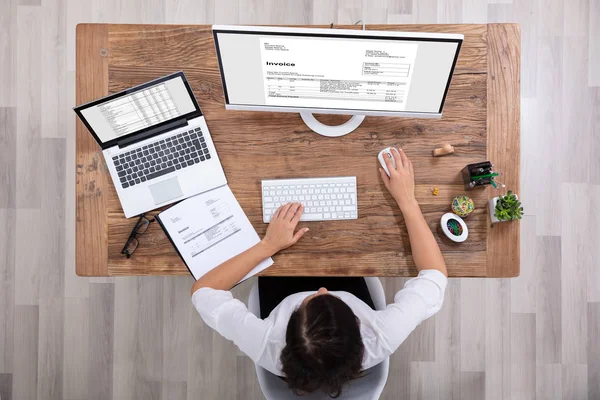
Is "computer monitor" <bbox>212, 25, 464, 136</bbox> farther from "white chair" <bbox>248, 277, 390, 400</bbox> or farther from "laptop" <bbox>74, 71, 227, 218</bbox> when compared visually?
"white chair" <bbox>248, 277, 390, 400</bbox>

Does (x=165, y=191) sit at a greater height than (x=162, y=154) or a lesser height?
lesser

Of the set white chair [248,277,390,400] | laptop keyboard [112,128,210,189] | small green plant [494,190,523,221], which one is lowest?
white chair [248,277,390,400]

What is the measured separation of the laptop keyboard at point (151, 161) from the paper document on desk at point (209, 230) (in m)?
0.12

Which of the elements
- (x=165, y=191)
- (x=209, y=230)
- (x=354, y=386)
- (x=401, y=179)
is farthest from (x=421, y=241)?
(x=165, y=191)

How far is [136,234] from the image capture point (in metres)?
1.24

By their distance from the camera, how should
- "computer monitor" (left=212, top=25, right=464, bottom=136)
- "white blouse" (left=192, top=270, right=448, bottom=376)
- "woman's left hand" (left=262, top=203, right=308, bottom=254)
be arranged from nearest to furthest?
"computer monitor" (left=212, top=25, right=464, bottom=136)
"white blouse" (left=192, top=270, right=448, bottom=376)
"woman's left hand" (left=262, top=203, right=308, bottom=254)

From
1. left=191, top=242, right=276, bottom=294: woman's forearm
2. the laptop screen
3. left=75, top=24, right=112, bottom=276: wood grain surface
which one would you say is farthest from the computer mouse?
left=75, top=24, right=112, bottom=276: wood grain surface

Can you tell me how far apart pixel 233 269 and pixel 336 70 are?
0.63 m

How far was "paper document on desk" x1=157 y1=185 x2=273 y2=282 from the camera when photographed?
123 centimetres

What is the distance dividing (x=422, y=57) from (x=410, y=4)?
124 cm

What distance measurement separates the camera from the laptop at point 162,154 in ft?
3.99

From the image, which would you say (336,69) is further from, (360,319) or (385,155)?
(360,319)
